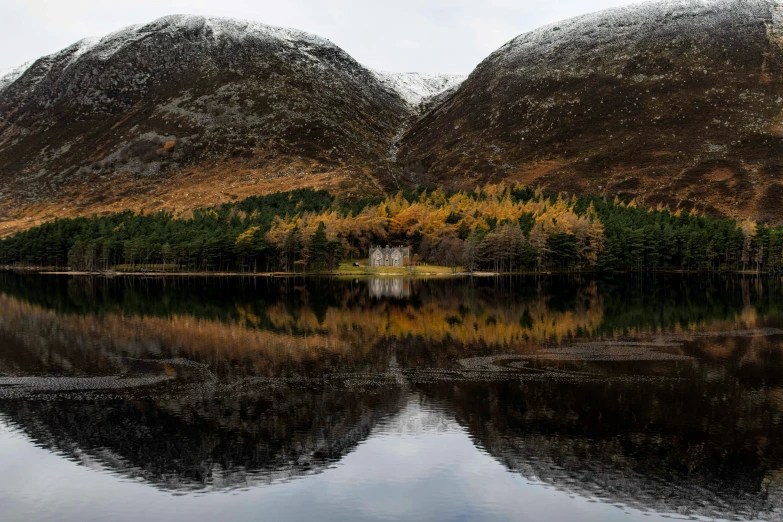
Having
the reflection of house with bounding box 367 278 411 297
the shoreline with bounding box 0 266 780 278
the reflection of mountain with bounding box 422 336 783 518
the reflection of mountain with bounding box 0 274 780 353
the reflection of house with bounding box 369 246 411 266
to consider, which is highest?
the reflection of house with bounding box 369 246 411 266

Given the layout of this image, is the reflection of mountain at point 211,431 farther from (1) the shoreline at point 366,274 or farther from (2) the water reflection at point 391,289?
(1) the shoreline at point 366,274

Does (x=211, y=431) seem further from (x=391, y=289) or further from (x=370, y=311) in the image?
(x=391, y=289)

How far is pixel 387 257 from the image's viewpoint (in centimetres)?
15225

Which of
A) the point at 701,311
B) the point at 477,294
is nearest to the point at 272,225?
the point at 477,294

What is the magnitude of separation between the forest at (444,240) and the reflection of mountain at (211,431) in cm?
10378

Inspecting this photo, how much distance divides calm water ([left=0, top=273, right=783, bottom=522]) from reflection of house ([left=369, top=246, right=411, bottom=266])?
9060 centimetres

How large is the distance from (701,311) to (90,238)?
5696 inches

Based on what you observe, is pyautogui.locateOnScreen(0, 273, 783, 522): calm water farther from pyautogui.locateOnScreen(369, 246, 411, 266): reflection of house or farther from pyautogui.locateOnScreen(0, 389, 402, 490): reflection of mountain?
pyautogui.locateOnScreen(369, 246, 411, 266): reflection of house

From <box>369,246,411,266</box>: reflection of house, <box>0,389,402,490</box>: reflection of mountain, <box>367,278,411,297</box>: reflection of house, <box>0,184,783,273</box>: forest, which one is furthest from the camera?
<box>369,246,411,266</box>: reflection of house

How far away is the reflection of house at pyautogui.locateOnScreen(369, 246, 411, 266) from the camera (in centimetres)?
15138

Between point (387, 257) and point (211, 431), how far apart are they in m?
124

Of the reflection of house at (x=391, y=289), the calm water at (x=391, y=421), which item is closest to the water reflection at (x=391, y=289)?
the reflection of house at (x=391, y=289)

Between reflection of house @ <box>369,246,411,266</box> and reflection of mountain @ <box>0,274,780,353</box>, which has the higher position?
reflection of house @ <box>369,246,411,266</box>

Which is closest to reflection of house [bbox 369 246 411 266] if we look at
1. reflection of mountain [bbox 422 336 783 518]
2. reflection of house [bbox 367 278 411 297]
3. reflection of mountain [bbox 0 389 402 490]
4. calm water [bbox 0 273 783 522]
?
reflection of house [bbox 367 278 411 297]
